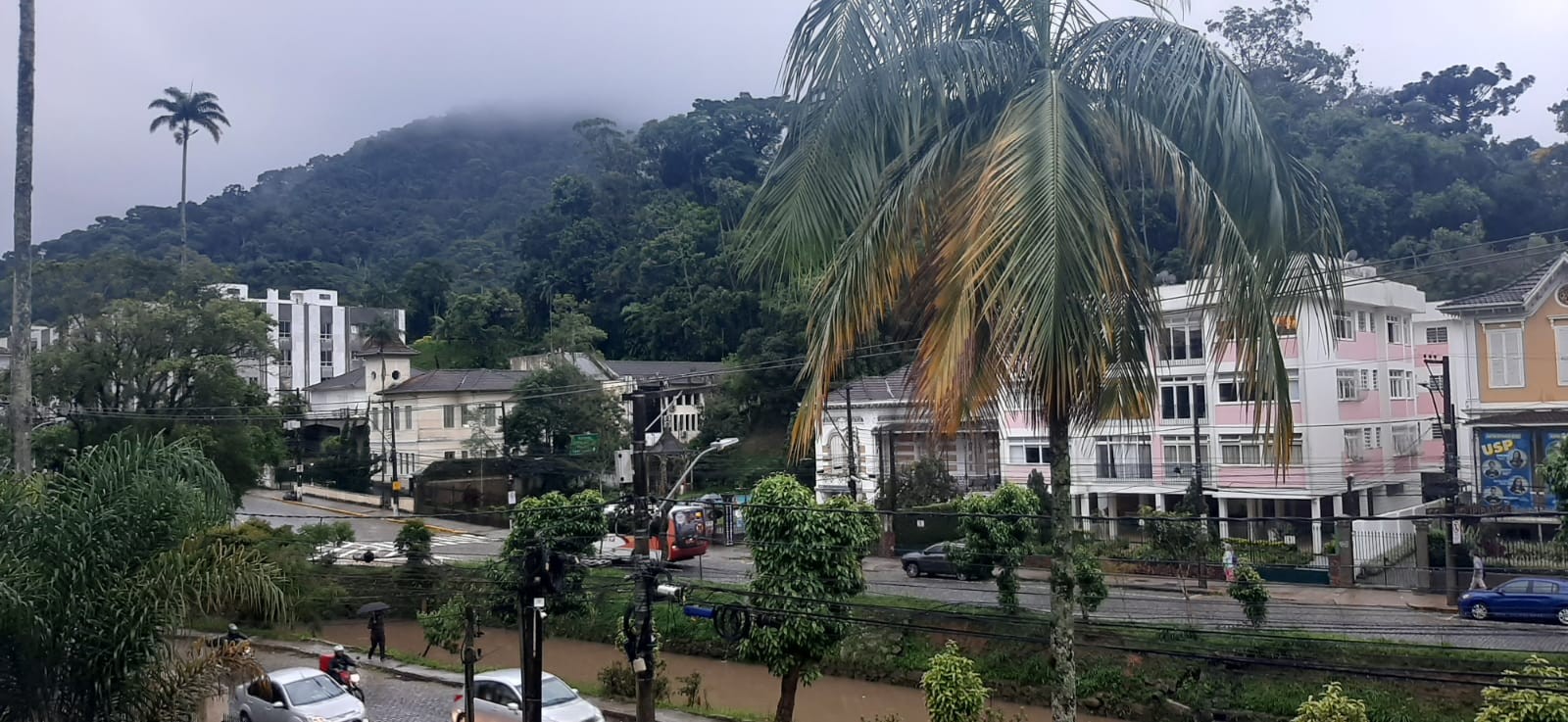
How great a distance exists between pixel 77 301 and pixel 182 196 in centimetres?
4509

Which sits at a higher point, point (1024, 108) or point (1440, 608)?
point (1024, 108)

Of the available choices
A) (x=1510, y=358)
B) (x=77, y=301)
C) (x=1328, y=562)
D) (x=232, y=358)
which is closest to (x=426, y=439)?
(x=232, y=358)

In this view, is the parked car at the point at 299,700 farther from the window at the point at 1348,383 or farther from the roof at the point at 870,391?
the window at the point at 1348,383

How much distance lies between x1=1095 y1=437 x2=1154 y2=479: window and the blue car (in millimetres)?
9998

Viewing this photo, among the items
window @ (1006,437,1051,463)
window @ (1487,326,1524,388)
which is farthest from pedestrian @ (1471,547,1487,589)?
window @ (1006,437,1051,463)

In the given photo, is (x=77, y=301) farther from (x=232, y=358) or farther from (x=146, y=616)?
(x=146, y=616)

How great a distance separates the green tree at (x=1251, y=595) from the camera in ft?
68.0

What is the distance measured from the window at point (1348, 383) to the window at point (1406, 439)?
284 cm

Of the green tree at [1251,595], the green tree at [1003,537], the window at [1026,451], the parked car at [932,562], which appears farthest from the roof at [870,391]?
the green tree at [1251,595]

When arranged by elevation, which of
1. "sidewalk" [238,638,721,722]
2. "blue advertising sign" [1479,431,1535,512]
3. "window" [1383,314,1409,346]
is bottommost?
"sidewalk" [238,638,721,722]

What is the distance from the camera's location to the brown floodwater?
2289 centimetres

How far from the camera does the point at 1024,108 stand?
19.2 ft

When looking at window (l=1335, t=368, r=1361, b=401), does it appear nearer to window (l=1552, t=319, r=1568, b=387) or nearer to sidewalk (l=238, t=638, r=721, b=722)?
window (l=1552, t=319, r=1568, b=387)

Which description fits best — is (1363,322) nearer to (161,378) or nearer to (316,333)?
(161,378)
